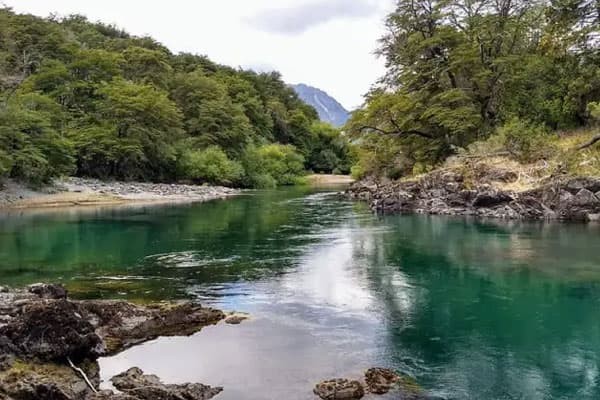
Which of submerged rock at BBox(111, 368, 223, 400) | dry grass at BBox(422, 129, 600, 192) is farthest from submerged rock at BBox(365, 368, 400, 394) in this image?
dry grass at BBox(422, 129, 600, 192)

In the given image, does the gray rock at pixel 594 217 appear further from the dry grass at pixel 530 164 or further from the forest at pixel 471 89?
the forest at pixel 471 89

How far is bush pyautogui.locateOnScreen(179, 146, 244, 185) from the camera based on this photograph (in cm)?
6606

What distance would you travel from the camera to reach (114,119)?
58000mm

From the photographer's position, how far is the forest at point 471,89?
37.3m

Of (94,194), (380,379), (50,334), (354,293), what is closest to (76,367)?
(50,334)

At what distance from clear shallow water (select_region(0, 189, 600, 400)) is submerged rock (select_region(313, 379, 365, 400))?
361 millimetres

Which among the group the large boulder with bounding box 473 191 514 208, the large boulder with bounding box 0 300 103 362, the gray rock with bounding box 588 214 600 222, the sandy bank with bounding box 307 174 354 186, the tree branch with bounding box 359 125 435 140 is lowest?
the large boulder with bounding box 0 300 103 362

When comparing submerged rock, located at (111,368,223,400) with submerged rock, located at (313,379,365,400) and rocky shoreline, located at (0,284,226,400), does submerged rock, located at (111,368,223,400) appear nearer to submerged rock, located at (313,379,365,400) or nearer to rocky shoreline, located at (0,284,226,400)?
rocky shoreline, located at (0,284,226,400)

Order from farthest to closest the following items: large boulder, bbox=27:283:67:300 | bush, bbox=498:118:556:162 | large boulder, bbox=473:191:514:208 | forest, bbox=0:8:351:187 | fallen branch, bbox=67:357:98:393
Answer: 1. forest, bbox=0:8:351:187
2. bush, bbox=498:118:556:162
3. large boulder, bbox=473:191:514:208
4. large boulder, bbox=27:283:67:300
5. fallen branch, bbox=67:357:98:393

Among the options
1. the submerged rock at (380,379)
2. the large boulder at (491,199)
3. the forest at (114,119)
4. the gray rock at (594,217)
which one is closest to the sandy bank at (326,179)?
the forest at (114,119)

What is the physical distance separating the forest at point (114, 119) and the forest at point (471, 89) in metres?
9.79

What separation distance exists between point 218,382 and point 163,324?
318cm

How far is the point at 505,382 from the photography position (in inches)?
367

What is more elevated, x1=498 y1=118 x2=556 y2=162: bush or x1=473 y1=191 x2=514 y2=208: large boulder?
x1=498 y1=118 x2=556 y2=162: bush
